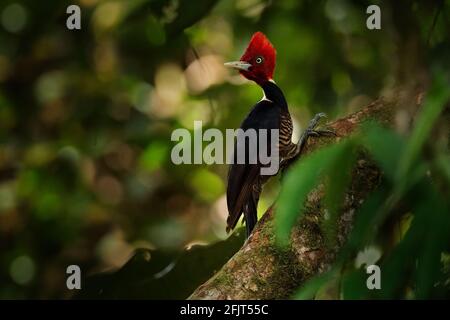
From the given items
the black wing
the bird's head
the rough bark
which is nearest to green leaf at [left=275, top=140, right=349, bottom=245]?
the rough bark

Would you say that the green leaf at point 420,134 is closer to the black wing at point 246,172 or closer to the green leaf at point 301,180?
the green leaf at point 301,180

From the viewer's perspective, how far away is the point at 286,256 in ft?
6.64

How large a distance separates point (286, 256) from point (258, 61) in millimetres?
948

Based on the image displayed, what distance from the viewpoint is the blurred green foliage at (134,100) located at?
110 inches

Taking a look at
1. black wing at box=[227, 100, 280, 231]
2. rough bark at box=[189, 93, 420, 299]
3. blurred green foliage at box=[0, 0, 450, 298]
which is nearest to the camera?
rough bark at box=[189, 93, 420, 299]

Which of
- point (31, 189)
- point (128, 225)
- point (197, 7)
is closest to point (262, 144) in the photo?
point (197, 7)

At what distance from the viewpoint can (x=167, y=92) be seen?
3.43m

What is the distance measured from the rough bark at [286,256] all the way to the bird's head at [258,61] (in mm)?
667

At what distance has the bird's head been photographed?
270cm

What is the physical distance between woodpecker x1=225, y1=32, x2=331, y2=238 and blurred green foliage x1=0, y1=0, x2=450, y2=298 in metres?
0.09

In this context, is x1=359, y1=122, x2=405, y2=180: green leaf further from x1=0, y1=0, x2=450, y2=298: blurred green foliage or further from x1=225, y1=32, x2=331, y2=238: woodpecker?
x1=225, y1=32, x2=331, y2=238: woodpecker

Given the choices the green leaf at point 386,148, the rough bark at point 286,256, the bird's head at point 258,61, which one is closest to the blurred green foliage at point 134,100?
the bird's head at point 258,61

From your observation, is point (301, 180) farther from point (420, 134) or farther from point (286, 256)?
point (286, 256)

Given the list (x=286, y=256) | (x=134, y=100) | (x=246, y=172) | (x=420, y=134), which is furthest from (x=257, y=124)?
(x=420, y=134)
